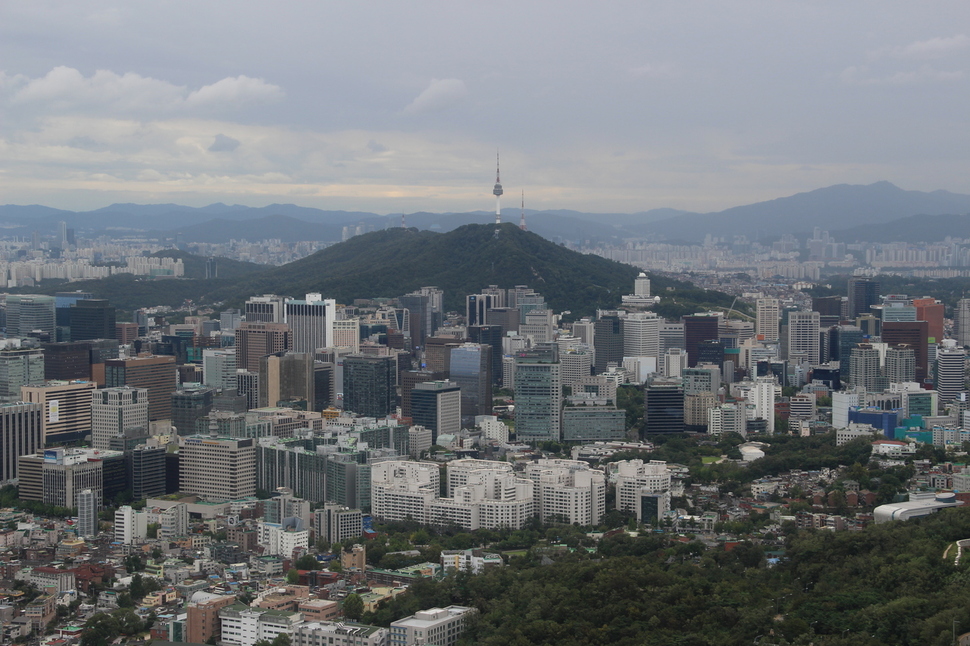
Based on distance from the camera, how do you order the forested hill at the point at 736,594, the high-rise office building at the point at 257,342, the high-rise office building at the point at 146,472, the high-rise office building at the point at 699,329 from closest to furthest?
the forested hill at the point at 736,594, the high-rise office building at the point at 146,472, the high-rise office building at the point at 257,342, the high-rise office building at the point at 699,329

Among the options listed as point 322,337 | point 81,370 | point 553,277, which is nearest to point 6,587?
point 81,370

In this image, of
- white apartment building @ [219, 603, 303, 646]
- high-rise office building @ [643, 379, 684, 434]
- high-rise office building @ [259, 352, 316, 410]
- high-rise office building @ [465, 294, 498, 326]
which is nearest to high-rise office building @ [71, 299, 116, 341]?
high-rise office building @ [259, 352, 316, 410]

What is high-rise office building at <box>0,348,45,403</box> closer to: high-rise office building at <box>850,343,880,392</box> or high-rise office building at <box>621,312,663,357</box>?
high-rise office building at <box>621,312,663,357</box>

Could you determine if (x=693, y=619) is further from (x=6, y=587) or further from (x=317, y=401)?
(x=317, y=401)

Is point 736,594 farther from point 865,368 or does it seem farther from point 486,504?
point 865,368

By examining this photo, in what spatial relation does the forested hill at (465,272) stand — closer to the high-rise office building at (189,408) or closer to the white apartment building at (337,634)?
the high-rise office building at (189,408)

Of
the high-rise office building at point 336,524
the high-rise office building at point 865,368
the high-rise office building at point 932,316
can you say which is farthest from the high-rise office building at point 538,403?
the high-rise office building at point 932,316
